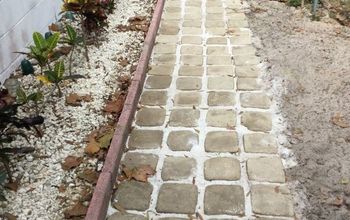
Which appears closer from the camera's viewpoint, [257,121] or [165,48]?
[257,121]

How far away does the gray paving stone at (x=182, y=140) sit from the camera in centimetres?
377

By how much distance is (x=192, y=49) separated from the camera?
17.8 feet

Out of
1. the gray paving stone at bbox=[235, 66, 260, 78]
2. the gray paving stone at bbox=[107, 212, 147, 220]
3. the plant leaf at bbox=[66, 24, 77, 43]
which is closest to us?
the gray paving stone at bbox=[107, 212, 147, 220]

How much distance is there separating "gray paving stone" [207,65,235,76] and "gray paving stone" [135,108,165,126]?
924 mm

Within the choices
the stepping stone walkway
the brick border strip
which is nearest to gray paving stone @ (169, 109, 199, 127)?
the stepping stone walkway

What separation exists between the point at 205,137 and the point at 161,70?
1359 millimetres

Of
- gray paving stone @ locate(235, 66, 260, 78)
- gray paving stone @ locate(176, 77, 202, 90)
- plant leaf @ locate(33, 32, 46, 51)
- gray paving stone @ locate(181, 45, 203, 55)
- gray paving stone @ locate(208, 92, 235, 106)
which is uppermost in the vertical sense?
plant leaf @ locate(33, 32, 46, 51)

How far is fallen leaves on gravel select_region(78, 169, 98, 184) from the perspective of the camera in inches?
130

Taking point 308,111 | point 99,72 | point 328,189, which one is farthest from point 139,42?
point 328,189

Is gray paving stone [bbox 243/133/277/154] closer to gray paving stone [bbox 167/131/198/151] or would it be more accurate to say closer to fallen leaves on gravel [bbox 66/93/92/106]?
gray paving stone [bbox 167/131/198/151]

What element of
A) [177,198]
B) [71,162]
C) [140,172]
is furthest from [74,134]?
[177,198]

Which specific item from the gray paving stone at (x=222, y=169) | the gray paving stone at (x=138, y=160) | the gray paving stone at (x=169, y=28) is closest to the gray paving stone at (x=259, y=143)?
the gray paving stone at (x=222, y=169)

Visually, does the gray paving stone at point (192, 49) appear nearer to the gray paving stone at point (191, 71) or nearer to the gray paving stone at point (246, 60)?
the gray paving stone at point (191, 71)

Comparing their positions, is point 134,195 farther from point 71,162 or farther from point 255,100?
point 255,100
